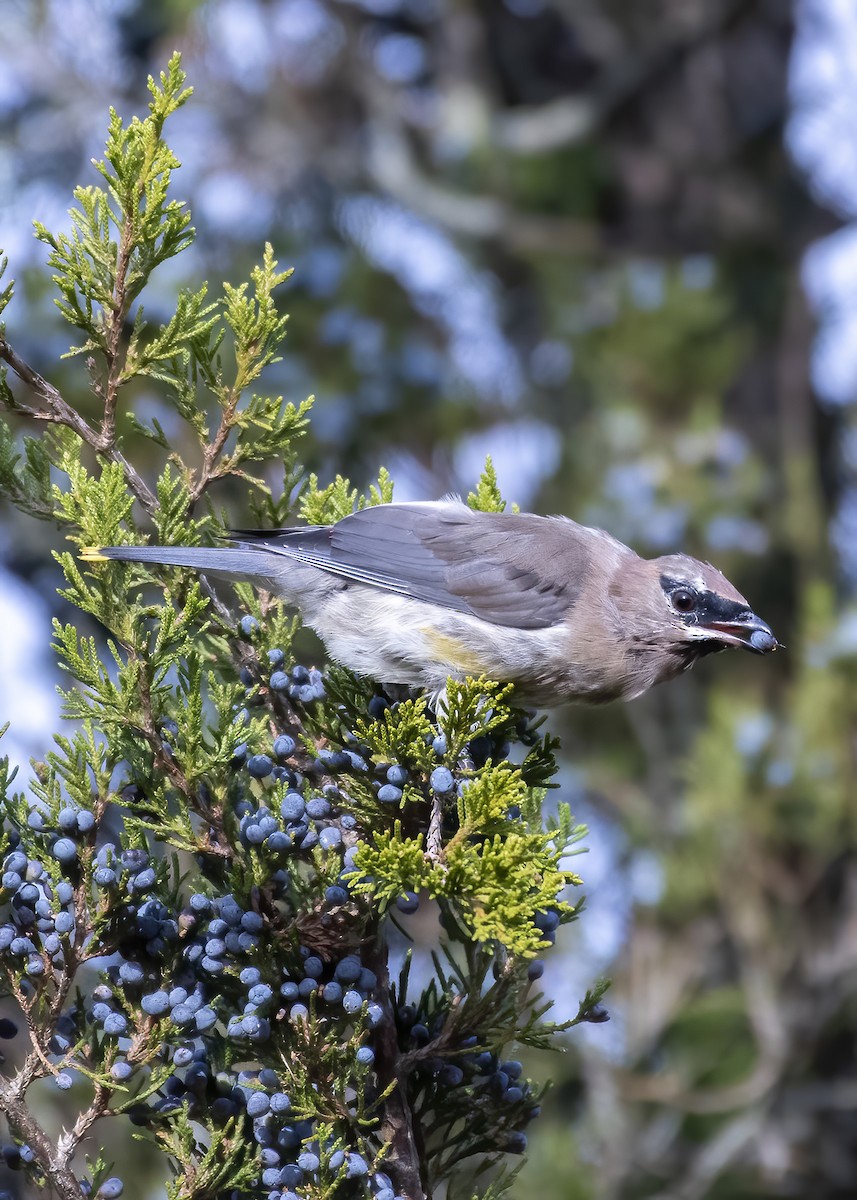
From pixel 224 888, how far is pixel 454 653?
98 centimetres

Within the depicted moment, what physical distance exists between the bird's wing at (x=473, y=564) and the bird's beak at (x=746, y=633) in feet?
1.21

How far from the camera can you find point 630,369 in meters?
5.68

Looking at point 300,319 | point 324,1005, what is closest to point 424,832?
point 324,1005

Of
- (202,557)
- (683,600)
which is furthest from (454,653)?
(202,557)

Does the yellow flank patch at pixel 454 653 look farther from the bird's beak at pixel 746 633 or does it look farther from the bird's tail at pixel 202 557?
the bird's beak at pixel 746 633

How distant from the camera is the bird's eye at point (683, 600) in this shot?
305 centimetres

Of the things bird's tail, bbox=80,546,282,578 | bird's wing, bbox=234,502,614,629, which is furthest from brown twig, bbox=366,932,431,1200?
bird's wing, bbox=234,502,614,629

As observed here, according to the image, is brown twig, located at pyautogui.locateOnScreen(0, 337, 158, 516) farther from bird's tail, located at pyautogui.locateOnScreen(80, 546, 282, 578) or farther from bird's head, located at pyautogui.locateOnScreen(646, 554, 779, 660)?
bird's head, located at pyautogui.locateOnScreen(646, 554, 779, 660)

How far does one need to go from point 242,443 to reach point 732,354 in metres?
3.79

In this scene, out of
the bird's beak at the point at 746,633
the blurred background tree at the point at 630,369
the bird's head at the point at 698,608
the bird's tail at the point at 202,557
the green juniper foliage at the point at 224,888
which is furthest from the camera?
the blurred background tree at the point at 630,369

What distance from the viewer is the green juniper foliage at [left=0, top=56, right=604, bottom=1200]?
1951 mm

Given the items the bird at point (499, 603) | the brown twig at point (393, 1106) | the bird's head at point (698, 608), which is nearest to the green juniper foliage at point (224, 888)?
the brown twig at point (393, 1106)

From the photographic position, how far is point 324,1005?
2.07 metres

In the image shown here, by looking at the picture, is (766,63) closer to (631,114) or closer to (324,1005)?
(631,114)
